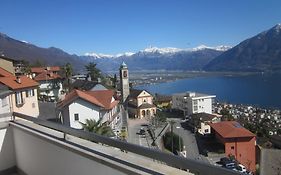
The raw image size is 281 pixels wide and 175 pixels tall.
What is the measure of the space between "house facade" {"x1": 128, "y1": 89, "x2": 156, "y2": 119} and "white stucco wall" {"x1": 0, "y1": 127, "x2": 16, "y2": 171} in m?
49.3

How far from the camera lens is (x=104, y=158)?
253cm

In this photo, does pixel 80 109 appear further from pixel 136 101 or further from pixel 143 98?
pixel 143 98

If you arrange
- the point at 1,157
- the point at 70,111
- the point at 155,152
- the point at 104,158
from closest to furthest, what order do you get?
the point at 155,152
the point at 104,158
the point at 1,157
the point at 70,111

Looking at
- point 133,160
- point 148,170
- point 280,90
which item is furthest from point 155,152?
point 280,90

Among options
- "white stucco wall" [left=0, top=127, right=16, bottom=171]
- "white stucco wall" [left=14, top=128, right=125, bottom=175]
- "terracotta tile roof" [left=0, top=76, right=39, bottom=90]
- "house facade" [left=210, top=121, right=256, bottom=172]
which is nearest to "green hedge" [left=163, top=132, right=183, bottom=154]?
"house facade" [left=210, top=121, right=256, bottom=172]

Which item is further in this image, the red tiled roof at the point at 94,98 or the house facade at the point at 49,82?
the house facade at the point at 49,82

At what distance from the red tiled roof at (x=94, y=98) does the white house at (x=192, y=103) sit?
33.4 meters

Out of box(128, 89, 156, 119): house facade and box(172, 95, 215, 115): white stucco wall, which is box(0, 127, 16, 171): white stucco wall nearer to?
box(128, 89, 156, 119): house facade

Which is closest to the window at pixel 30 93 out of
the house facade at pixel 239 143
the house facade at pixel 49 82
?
the house facade at pixel 239 143

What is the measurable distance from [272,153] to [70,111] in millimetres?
24131

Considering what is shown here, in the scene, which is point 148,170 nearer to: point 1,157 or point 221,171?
point 221,171

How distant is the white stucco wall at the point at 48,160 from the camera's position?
108 inches

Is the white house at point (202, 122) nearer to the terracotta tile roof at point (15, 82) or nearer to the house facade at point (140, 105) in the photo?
the house facade at point (140, 105)

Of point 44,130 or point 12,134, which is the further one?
point 12,134
